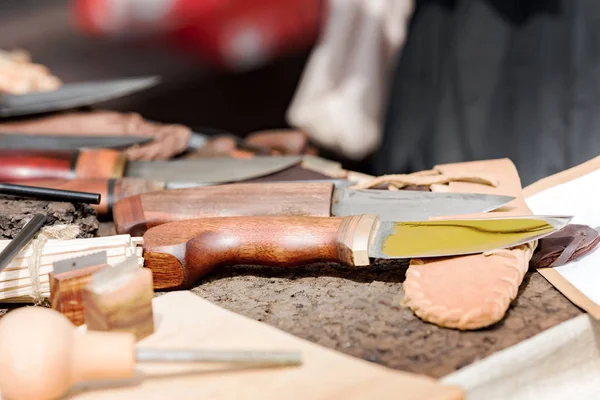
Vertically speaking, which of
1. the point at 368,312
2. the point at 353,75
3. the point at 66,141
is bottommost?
the point at 368,312

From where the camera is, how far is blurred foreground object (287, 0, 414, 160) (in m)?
1.84

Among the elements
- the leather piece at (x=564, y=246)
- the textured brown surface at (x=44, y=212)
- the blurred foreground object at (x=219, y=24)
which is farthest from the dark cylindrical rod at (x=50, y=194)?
the blurred foreground object at (x=219, y=24)

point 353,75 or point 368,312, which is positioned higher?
point 353,75

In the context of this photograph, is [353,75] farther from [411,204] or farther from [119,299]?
[119,299]

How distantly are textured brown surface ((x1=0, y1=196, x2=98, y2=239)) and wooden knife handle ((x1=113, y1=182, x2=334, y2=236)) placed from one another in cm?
4

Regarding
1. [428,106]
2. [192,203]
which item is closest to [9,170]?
[192,203]

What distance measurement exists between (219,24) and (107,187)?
119cm

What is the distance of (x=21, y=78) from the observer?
169 centimetres

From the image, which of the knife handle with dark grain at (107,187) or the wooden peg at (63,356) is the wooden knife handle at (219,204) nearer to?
the knife handle with dark grain at (107,187)

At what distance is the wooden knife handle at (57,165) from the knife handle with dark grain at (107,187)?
0.27ft

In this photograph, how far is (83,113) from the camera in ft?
5.10

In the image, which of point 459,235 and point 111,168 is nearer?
point 459,235

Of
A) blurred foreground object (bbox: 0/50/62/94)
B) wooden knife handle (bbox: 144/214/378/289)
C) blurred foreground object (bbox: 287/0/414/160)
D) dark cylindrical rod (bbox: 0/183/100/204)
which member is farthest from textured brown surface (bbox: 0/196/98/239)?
blurred foreground object (bbox: 287/0/414/160)

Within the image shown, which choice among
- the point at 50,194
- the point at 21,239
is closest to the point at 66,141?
the point at 50,194
